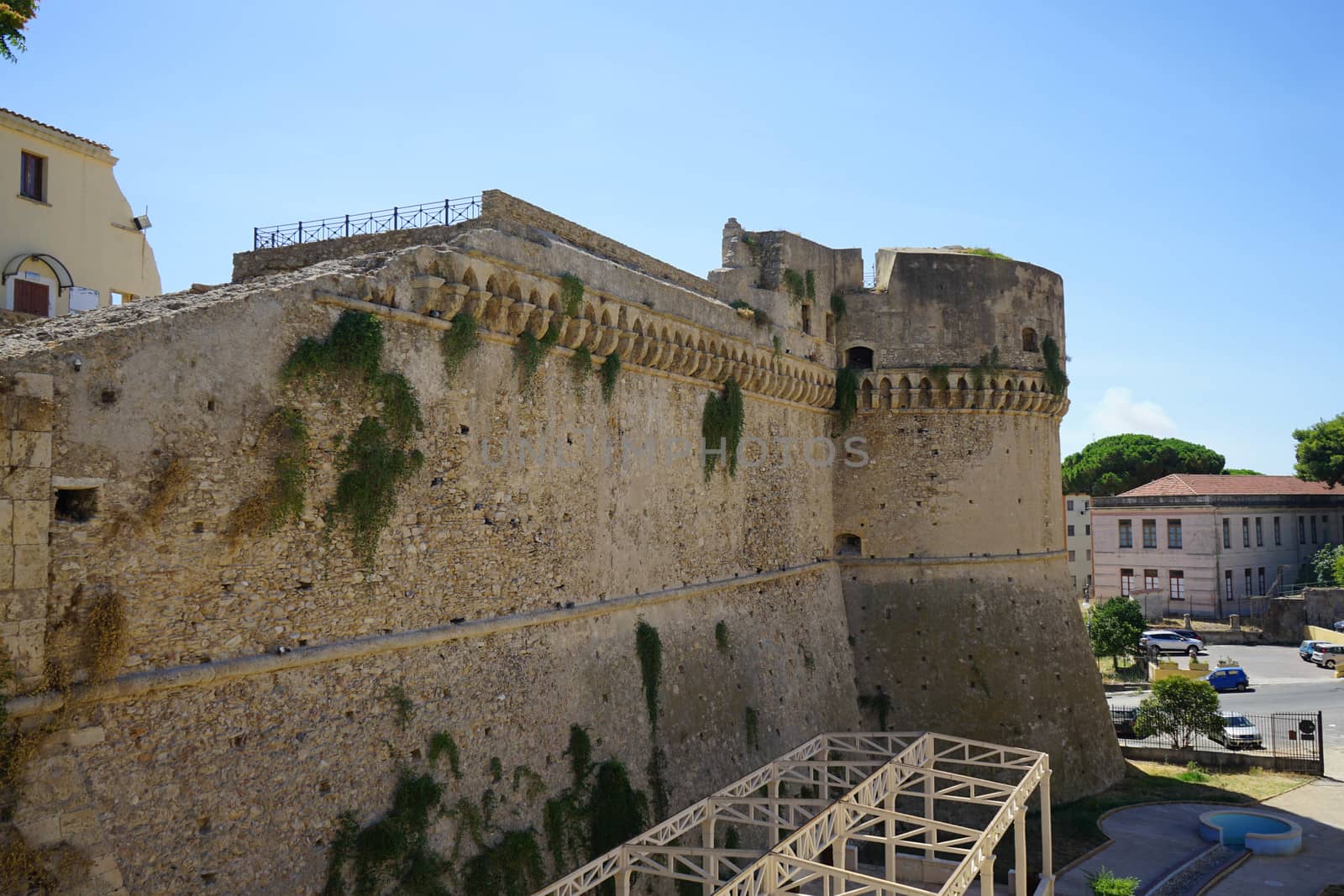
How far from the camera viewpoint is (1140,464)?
55.9 meters

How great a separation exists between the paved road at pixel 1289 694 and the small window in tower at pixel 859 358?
12.3 metres

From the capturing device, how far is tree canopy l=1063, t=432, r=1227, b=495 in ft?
183

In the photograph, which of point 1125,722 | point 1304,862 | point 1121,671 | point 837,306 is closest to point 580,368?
point 837,306

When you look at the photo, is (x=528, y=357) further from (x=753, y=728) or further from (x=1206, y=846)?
(x=1206, y=846)

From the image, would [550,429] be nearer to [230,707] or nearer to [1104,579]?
[230,707]

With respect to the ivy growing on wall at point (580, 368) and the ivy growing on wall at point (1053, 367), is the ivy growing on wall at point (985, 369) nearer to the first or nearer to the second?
the ivy growing on wall at point (1053, 367)

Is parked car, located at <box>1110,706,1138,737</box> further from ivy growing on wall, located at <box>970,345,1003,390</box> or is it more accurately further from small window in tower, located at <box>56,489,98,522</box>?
small window in tower, located at <box>56,489,98,522</box>

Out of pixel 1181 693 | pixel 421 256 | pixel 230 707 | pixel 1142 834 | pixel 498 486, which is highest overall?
pixel 421 256

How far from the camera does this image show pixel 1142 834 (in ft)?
52.7

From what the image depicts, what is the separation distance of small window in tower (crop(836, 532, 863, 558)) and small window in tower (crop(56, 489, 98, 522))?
1329 cm

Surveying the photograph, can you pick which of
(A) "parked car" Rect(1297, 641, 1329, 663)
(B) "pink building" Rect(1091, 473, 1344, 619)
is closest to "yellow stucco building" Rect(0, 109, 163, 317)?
(A) "parked car" Rect(1297, 641, 1329, 663)

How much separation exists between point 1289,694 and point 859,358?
18840 mm

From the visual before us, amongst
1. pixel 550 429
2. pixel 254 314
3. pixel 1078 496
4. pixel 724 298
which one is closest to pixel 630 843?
pixel 550 429

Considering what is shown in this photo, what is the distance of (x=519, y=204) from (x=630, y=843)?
6.77 meters
